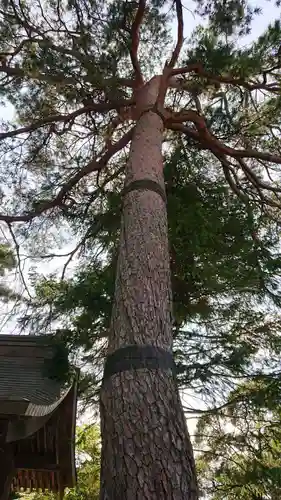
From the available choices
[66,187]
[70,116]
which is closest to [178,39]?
[70,116]

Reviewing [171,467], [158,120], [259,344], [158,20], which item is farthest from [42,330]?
[158,20]

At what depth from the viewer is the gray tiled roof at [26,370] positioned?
145 inches

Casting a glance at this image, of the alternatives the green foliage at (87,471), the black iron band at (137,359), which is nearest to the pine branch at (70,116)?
the black iron band at (137,359)

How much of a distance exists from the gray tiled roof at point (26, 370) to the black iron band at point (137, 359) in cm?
156

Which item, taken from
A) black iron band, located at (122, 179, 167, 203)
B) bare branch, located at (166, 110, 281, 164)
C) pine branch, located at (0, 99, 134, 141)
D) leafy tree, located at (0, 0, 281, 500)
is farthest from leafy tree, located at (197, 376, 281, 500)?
pine branch, located at (0, 99, 134, 141)

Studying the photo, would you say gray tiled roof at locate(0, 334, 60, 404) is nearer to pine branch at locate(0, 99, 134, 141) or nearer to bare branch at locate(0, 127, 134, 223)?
bare branch at locate(0, 127, 134, 223)

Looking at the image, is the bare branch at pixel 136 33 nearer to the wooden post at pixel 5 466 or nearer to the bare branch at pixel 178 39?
the bare branch at pixel 178 39

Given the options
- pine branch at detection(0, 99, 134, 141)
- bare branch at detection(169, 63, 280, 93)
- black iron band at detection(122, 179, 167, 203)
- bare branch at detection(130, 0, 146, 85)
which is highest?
bare branch at detection(130, 0, 146, 85)

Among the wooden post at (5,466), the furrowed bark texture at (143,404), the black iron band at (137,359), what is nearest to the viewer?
the furrowed bark texture at (143,404)

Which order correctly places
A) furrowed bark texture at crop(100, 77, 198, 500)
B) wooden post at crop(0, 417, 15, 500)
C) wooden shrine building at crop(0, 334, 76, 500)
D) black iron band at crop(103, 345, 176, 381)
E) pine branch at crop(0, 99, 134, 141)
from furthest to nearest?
pine branch at crop(0, 99, 134, 141)
wooden post at crop(0, 417, 15, 500)
wooden shrine building at crop(0, 334, 76, 500)
black iron band at crop(103, 345, 176, 381)
furrowed bark texture at crop(100, 77, 198, 500)

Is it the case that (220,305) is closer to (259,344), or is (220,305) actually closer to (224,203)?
(259,344)

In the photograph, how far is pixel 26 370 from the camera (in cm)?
438

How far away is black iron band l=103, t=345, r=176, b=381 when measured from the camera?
79.4 inches

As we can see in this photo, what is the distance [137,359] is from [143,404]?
0.78 feet
